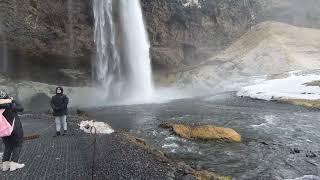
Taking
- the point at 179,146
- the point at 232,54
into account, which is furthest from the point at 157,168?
the point at 232,54

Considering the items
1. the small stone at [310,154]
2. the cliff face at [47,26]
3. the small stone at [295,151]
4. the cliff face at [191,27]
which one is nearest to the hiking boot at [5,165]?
the small stone at [295,151]

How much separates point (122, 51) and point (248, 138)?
29.5 m

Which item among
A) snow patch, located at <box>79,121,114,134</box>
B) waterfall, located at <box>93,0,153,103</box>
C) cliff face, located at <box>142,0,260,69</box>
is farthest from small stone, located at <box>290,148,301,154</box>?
cliff face, located at <box>142,0,260,69</box>

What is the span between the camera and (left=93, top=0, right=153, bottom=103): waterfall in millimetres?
42906

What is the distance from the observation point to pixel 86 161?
39.9ft

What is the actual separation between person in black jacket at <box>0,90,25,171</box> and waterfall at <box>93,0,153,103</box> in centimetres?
3061

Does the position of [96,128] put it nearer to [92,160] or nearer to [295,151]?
[92,160]

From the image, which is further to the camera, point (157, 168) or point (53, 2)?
point (53, 2)

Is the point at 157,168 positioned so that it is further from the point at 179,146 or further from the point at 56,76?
the point at 56,76

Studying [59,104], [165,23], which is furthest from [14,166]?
[165,23]

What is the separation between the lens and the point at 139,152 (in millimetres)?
14125

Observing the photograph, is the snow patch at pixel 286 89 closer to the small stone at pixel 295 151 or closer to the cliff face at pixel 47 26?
the cliff face at pixel 47 26

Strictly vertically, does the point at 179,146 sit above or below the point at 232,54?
below

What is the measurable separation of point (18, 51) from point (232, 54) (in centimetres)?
2987
